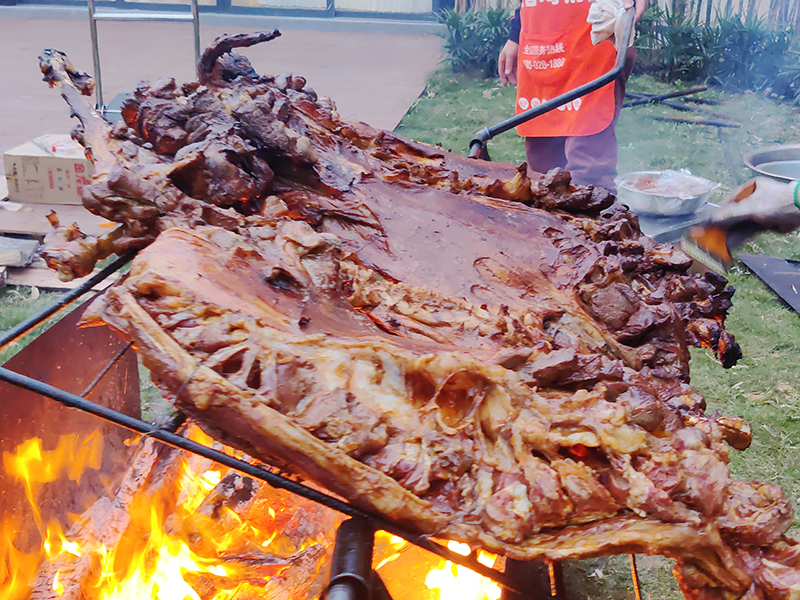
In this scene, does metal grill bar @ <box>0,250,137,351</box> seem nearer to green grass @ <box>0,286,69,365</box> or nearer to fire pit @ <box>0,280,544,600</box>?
fire pit @ <box>0,280,544,600</box>

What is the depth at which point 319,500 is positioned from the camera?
41.4 inches

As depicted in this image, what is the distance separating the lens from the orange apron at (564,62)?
161 inches

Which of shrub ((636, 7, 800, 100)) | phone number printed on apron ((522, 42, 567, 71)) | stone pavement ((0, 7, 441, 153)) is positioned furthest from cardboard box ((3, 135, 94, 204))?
shrub ((636, 7, 800, 100))

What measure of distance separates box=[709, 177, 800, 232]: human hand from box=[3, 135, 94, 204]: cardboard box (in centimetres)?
409

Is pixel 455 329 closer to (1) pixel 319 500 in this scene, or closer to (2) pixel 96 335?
(1) pixel 319 500

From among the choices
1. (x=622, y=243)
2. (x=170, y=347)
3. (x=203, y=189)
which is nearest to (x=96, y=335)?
(x=203, y=189)

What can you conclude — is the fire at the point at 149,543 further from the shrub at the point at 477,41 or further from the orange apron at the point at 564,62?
the shrub at the point at 477,41

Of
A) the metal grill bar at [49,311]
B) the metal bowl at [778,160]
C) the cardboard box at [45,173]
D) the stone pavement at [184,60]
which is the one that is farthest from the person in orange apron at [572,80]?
the cardboard box at [45,173]

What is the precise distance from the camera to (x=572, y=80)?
13.9 feet

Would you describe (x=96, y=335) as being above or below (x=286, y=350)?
below

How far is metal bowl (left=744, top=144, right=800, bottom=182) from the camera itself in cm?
233

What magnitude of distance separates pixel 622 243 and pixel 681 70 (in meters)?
9.23

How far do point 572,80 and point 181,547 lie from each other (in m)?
3.63

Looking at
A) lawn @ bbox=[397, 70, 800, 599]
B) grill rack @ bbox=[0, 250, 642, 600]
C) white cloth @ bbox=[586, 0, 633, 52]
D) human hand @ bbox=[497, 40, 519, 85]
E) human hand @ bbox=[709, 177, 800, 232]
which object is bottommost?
lawn @ bbox=[397, 70, 800, 599]
